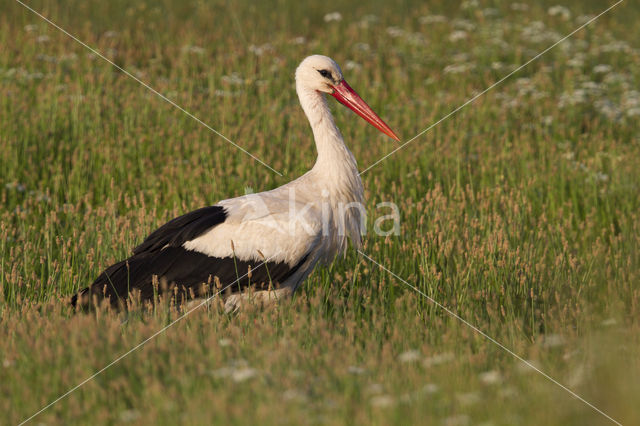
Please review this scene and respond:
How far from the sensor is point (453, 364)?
3641 millimetres

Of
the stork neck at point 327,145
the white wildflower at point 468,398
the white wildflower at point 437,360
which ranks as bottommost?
the white wildflower at point 468,398

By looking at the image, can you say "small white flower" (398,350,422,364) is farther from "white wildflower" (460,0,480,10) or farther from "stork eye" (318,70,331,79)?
"white wildflower" (460,0,480,10)

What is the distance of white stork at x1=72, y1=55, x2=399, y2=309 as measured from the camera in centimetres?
482

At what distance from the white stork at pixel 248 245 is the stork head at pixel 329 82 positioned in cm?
49

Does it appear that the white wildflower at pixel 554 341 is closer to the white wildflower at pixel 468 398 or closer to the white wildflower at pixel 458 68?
the white wildflower at pixel 468 398

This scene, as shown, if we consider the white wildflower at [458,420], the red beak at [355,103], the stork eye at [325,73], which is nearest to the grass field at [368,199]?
the white wildflower at [458,420]

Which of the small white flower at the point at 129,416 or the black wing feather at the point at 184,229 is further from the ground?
the black wing feather at the point at 184,229

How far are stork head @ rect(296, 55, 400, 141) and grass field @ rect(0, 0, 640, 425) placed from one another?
868 millimetres

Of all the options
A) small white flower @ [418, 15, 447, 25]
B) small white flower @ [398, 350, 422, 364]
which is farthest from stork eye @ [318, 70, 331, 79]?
small white flower @ [418, 15, 447, 25]

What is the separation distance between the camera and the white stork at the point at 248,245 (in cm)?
Answer: 482

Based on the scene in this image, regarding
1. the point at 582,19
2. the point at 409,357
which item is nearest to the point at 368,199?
the point at 409,357

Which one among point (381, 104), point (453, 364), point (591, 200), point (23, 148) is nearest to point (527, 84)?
point (381, 104)

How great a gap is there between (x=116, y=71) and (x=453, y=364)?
7.78 m

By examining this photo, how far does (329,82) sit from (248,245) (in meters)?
1.29
